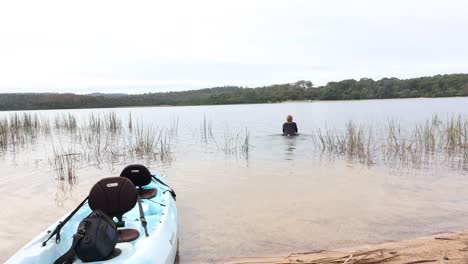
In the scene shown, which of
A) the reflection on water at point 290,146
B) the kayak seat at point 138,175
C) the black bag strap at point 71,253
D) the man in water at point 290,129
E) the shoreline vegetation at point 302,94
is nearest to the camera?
the black bag strap at point 71,253

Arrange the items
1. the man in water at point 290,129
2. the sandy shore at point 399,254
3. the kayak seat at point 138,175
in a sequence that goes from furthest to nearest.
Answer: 1. the man in water at point 290,129
2. the kayak seat at point 138,175
3. the sandy shore at point 399,254

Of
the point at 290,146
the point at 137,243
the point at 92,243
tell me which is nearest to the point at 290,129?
the point at 290,146

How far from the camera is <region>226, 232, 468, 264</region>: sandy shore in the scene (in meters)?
4.40

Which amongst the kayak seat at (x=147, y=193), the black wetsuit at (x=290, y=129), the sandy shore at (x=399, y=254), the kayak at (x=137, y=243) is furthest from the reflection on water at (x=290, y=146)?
the kayak at (x=137, y=243)

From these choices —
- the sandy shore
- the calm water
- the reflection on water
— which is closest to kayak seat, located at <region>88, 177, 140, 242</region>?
the calm water

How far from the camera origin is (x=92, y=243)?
3514 millimetres

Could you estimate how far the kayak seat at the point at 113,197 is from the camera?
4473 millimetres

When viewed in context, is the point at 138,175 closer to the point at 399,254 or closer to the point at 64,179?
the point at 399,254

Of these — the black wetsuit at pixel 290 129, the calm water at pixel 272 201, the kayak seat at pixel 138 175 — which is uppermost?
the kayak seat at pixel 138 175

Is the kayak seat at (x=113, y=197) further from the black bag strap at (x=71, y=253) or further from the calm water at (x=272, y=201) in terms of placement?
the calm water at (x=272, y=201)

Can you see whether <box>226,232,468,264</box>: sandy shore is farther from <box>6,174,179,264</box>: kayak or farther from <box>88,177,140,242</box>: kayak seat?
<box>88,177,140,242</box>: kayak seat

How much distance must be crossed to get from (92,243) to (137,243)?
0.52 metres

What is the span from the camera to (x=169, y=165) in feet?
41.0

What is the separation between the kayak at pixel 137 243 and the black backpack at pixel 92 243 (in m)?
0.10
